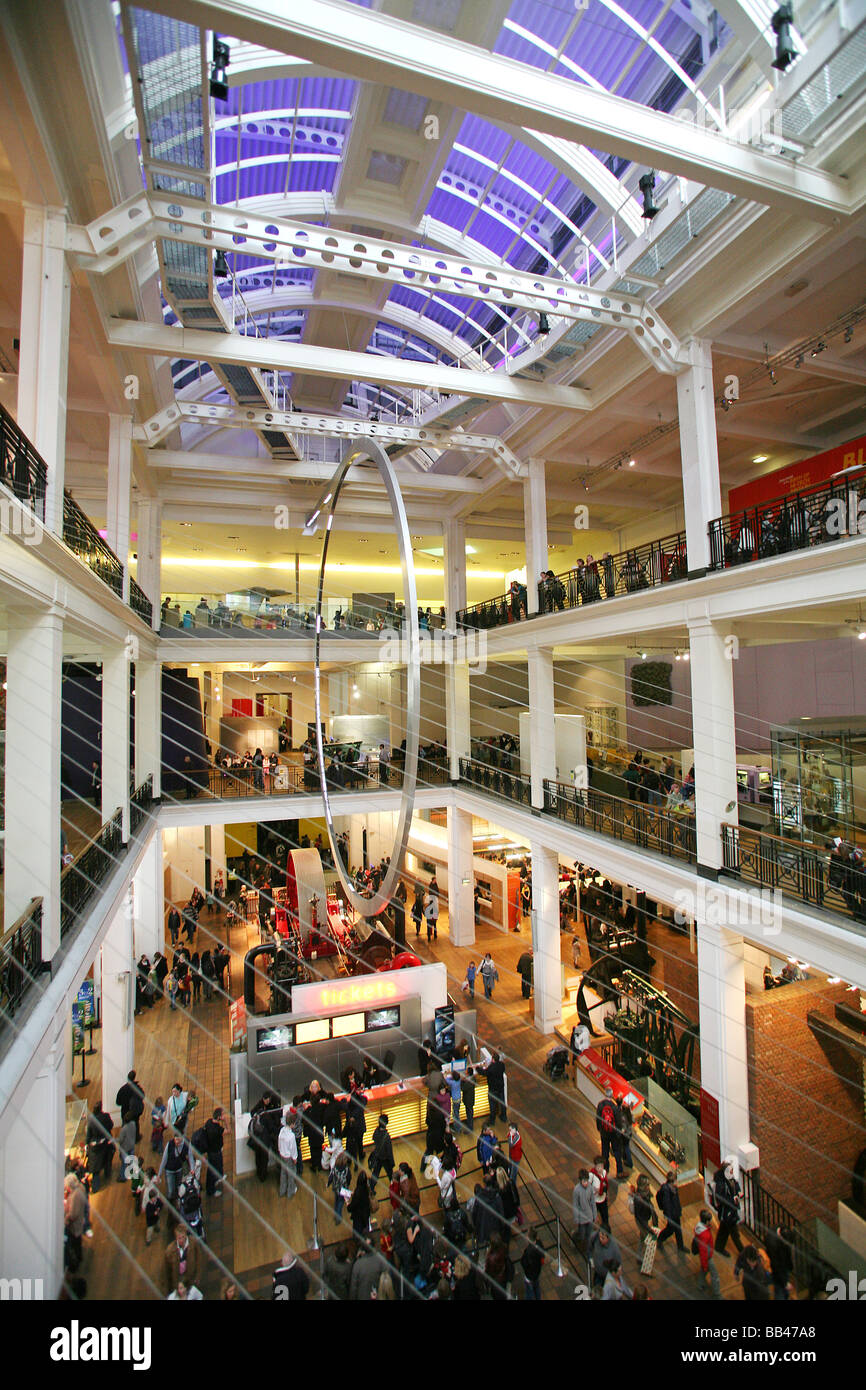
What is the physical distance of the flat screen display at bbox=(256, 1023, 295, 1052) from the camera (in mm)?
8172

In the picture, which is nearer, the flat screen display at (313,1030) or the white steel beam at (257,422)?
the flat screen display at (313,1030)

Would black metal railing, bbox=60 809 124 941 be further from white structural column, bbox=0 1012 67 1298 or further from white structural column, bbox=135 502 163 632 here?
white structural column, bbox=135 502 163 632

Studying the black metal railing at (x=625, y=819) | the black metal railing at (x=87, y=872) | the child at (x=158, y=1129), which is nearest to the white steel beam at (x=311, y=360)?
the black metal railing at (x=87, y=872)

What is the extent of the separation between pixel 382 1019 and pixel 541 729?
530 cm

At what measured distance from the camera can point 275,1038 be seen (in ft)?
27.0

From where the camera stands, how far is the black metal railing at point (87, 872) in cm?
566

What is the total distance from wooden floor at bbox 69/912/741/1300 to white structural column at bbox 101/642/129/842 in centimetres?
380

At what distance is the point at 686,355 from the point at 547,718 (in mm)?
5825

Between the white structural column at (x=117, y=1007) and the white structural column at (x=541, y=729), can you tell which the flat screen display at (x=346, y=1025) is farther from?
the white structural column at (x=541, y=729)

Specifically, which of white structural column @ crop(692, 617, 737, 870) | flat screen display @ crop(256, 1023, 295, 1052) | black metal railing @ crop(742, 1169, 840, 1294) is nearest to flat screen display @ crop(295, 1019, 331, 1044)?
flat screen display @ crop(256, 1023, 295, 1052)

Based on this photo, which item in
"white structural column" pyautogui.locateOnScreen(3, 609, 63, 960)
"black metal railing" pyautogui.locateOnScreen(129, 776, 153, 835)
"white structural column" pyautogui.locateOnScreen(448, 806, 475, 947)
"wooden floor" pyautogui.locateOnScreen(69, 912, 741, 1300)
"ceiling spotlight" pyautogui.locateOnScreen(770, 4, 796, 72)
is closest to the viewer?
"ceiling spotlight" pyautogui.locateOnScreen(770, 4, 796, 72)

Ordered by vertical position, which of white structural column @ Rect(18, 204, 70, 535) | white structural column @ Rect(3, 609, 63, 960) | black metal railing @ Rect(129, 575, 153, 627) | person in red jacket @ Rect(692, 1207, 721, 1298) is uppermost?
white structural column @ Rect(18, 204, 70, 535)

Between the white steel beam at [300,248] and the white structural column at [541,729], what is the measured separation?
6.07 metres

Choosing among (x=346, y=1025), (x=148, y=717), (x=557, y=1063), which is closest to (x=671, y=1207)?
(x=557, y=1063)
